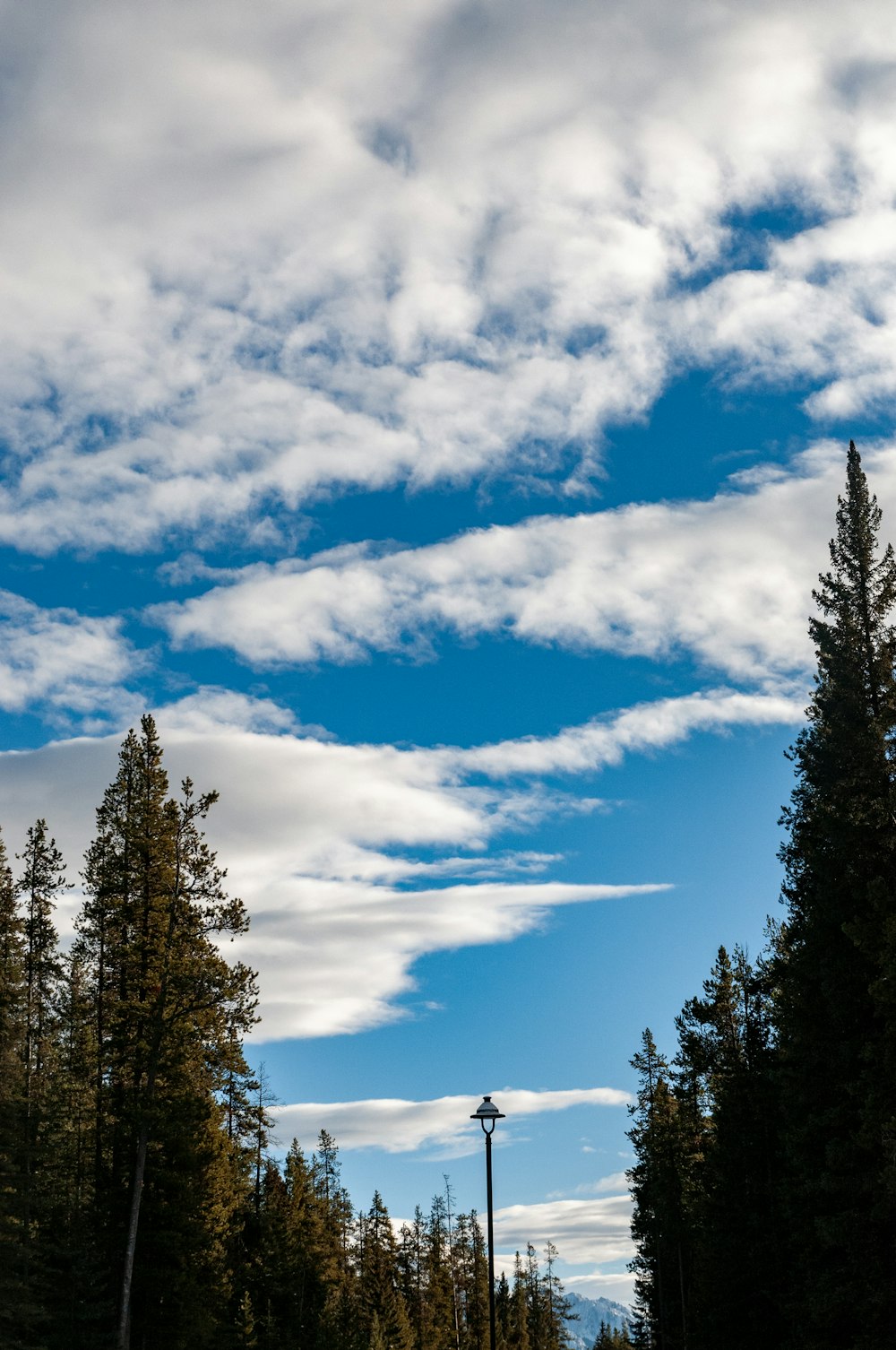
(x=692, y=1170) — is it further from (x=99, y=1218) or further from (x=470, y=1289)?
(x=470, y=1289)

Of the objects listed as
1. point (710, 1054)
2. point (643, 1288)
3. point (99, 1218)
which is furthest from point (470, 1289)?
point (99, 1218)

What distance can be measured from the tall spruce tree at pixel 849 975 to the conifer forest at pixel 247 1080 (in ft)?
0.21

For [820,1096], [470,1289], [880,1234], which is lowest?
[470,1289]

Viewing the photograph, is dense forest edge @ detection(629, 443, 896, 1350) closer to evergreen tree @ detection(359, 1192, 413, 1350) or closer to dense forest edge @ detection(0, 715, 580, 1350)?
dense forest edge @ detection(0, 715, 580, 1350)

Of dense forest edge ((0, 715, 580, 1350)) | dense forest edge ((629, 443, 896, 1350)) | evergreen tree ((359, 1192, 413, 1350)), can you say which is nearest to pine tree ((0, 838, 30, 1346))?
dense forest edge ((0, 715, 580, 1350))

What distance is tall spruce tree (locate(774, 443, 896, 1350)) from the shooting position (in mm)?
26031

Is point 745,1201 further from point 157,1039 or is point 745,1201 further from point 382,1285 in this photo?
point 382,1285

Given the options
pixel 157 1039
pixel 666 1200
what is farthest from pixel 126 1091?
→ pixel 666 1200

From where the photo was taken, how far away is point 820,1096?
29.7 m

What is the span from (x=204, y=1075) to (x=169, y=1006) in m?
3.63

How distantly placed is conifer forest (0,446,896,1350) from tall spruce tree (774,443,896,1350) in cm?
6

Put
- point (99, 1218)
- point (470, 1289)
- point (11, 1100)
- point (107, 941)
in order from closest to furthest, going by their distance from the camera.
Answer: point (11, 1100), point (99, 1218), point (107, 941), point (470, 1289)

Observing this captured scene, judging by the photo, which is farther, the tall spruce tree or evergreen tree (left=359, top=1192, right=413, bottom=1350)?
evergreen tree (left=359, top=1192, right=413, bottom=1350)

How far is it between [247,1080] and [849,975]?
22449 mm
